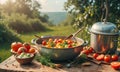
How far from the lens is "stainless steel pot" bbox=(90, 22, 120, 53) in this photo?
12.5 feet

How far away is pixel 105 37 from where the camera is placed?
151 inches

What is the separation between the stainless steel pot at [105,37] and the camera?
3.82 metres

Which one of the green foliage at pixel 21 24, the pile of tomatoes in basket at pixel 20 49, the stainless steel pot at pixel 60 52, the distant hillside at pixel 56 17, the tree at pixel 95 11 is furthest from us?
the distant hillside at pixel 56 17

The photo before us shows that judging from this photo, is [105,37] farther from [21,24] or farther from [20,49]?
[21,24]

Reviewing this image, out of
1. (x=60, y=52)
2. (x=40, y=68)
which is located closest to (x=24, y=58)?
(x=40, y=68)

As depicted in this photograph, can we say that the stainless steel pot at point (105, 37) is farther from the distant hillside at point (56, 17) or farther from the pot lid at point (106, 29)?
the distant hillside at point (56, 17)

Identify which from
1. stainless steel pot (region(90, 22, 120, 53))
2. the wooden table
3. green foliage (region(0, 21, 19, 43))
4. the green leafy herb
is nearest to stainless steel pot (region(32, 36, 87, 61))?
the green leafy herb

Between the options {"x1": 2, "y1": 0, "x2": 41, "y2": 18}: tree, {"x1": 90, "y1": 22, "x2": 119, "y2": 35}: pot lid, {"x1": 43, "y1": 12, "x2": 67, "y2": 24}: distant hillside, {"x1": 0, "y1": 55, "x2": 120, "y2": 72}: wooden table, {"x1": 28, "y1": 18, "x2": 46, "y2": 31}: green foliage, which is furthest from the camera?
{"x1": 43, "y1": 12, "x2": 67, "y2": 24}: distant hillside

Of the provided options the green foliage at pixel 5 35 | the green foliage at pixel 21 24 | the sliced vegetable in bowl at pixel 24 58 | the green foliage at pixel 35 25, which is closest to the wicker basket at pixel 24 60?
the sliced vegetable in bowl at pixel 24 58

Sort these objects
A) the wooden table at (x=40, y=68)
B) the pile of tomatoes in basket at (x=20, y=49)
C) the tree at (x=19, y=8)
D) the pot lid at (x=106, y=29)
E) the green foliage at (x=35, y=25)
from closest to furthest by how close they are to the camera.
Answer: the wooden table at (x=40, y=68) < the pile of tomatoes in basket at (x=20, y=49) < the pot lid at (x=106, y=29) < the green foliage at (x=35, y=25) < the tree at (x=19, y=8)

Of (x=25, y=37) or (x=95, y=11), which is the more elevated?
(x=95, y=11)

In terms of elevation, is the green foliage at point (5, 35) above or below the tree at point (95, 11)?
below

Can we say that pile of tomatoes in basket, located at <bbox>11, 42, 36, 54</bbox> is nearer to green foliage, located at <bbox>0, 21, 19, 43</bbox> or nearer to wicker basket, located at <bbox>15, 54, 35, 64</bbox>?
wicker basket, located at <bbox>15, 54, 35, 64</bbox>

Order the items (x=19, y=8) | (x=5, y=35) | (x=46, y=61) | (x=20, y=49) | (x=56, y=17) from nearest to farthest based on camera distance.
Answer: (x=46, y=61)
(x=20, y=49)
(x=5, y=35)
(x=19, y=8)
(x=56, y=17)
